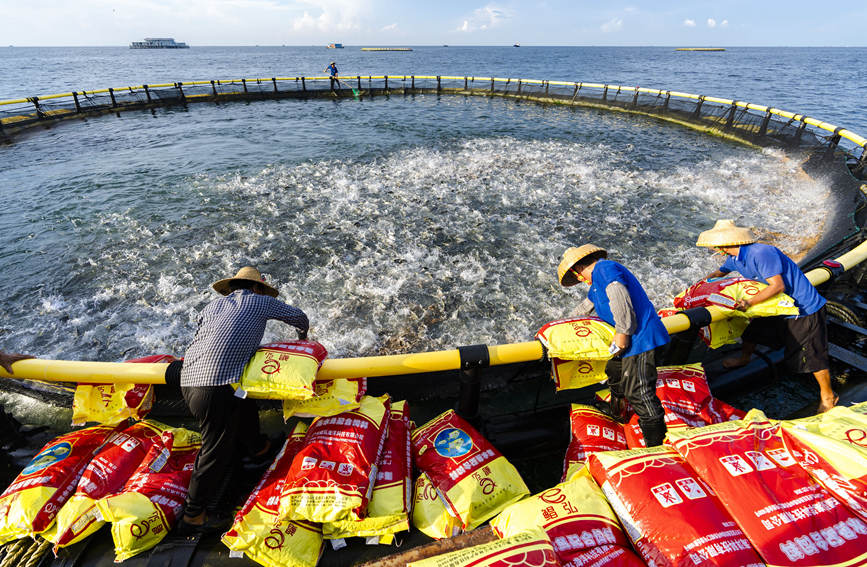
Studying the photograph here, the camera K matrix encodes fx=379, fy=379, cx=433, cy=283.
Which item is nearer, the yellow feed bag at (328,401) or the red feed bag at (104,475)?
the red feed bag at (104,475)

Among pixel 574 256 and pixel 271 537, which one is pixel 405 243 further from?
pixel 271 537

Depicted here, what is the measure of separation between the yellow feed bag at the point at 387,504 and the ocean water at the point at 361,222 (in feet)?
9.76

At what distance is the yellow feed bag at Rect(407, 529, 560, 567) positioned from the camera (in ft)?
5.70

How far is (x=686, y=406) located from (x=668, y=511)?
1.44 meters

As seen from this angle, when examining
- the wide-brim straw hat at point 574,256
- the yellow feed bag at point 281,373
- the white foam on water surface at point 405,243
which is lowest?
the white foam on water surface at point 405,243

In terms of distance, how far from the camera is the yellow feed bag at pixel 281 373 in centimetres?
247

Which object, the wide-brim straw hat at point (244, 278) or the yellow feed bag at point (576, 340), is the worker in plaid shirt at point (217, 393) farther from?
the yellow feed bag at point (576, 340)

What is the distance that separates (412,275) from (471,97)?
87.9 feet

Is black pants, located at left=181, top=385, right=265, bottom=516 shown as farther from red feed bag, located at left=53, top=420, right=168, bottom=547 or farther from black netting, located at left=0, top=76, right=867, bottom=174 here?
black netting, located at left=0, top=76, right=867, bottom=174

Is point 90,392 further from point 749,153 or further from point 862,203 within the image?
point 749,153

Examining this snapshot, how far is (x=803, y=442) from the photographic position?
2318 mm

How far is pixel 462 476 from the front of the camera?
→ 253 centimetres

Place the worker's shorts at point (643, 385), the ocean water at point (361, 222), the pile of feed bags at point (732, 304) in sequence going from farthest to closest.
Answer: the ocean water at point (361, 222) → the pile of feed bags at point (732, 304) → the worker's shorts at point (643, 385)

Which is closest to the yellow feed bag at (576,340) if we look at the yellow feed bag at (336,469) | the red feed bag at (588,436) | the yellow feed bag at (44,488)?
the red feed bag at (588,436)
